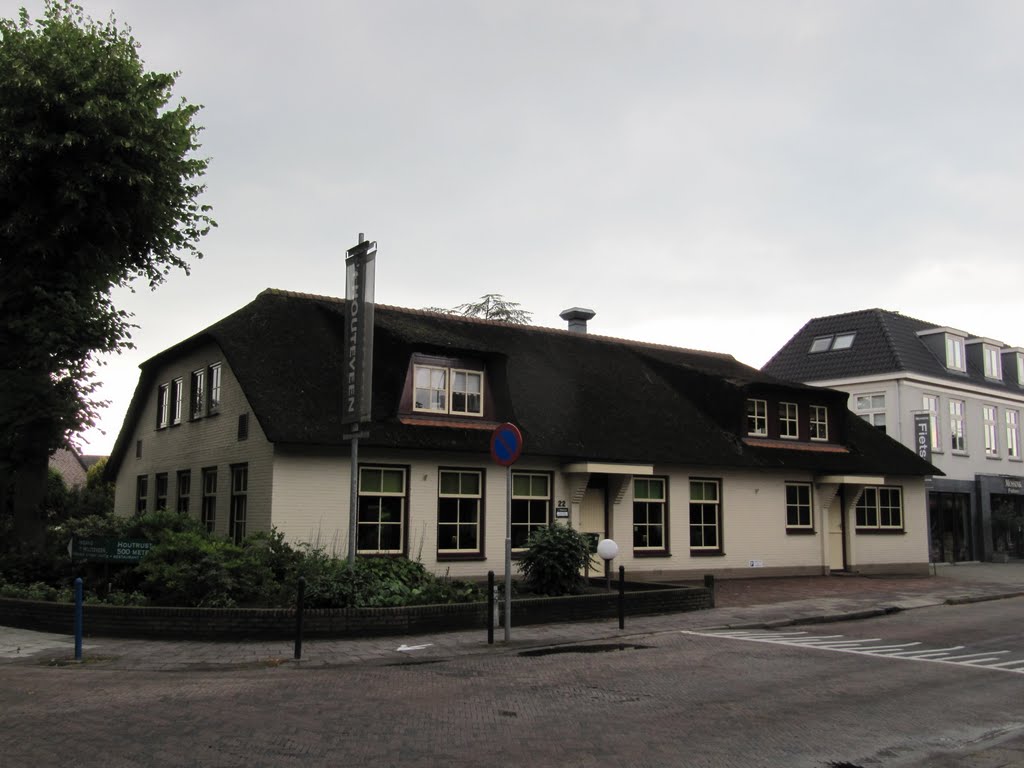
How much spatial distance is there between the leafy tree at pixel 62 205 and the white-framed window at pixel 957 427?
3055 cm

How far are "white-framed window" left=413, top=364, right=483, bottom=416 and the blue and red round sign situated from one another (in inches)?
277

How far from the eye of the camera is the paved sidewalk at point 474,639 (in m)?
11.9

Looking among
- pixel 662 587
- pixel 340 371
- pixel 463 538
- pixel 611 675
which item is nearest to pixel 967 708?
pixel 611 675

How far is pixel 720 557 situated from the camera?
2436 centimetres

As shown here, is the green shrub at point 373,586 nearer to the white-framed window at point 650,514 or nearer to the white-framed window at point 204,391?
the white-framed window at point 204,391

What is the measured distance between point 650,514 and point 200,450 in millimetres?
11390

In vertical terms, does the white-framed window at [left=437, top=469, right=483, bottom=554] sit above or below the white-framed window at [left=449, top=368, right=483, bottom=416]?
below

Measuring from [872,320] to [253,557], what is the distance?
30.9 meters

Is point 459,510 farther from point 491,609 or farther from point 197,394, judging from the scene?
point 197,394

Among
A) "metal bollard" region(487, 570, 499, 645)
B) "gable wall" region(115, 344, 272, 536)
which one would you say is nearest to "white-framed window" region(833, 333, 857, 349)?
"gable wall" region(115, 344, 272, 536)

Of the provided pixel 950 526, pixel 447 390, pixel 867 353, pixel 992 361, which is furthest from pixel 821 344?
pixel 447 390

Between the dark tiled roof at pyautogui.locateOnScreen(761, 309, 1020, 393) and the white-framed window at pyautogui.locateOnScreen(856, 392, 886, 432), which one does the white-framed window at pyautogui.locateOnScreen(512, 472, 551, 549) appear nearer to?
the white-framed window at pyautogui.locateOnScreen(856, 392, 886, 432)

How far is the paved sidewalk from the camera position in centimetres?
1187

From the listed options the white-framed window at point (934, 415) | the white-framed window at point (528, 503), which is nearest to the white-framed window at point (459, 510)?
the white-framed window at point (528, 503)
